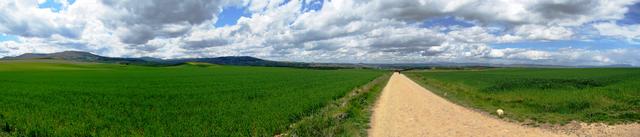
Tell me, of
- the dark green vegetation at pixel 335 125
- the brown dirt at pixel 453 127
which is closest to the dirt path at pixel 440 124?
the brown dirt at pixel 453 127

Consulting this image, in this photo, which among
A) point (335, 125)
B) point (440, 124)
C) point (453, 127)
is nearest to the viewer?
point (335, 125)

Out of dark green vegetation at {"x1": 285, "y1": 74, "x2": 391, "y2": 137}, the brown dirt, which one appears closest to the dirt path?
the brown dirt

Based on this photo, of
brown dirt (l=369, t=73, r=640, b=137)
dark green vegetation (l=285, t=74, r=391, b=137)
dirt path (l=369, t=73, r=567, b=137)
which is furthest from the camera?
dirt path (l=369, t=73, r=567, b=137)

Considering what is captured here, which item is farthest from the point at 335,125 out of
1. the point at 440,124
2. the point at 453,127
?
the point at 453,127

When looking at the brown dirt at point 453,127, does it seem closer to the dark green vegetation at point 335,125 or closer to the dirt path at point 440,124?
the dirt path at point 440,124

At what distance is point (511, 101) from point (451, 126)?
491 inches

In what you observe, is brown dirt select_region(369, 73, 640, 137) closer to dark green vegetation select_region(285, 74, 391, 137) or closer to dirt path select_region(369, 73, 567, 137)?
dirt path select_region(369, 73, 567, 137)

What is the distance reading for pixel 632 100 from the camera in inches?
950

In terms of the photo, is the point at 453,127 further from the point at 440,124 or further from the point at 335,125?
the point at 335,125

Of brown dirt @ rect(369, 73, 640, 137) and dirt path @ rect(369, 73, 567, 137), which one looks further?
dirt path @ rect(369, 73, 567, 137)

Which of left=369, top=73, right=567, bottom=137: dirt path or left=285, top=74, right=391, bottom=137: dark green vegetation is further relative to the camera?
left=369, top=73, right=567, bottom=137: dirt path

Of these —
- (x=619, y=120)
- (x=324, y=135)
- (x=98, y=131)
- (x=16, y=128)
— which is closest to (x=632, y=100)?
(x=619, y=120)

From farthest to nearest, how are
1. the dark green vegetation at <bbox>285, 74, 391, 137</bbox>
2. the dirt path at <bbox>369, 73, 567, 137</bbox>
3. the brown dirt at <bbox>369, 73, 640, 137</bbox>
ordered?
Answer: the dirt path at <bbox>369, 73, 567, 137</bbox>, the brown dirt at <bbox>369, 73, 640, 137</bbox>, the dark green vegetation at <bbox>285, 74, 391, 137</bbox>

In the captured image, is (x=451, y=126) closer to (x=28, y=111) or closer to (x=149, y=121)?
(x=149, y=121)
